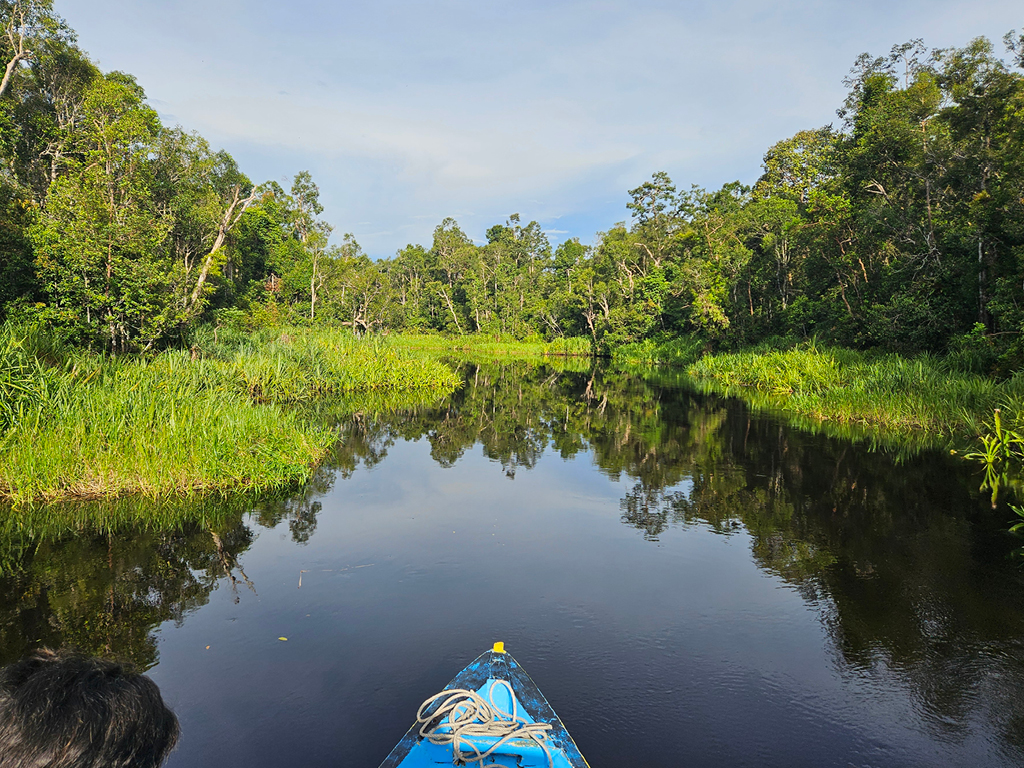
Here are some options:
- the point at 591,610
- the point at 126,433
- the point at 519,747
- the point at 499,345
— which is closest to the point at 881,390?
the point at 591,610

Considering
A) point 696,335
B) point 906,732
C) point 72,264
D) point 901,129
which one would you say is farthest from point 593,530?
point 696,335

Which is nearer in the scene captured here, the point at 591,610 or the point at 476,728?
the point at 476,728

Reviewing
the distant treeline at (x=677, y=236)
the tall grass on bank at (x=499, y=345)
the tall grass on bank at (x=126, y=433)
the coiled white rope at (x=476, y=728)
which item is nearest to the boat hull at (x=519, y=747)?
the coiled white rope at (x=476, y=728)

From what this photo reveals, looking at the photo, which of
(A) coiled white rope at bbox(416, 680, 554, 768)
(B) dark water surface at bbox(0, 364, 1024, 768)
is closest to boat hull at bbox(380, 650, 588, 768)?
(A) coiled white rope at bbox(416, 680, 554, 768)

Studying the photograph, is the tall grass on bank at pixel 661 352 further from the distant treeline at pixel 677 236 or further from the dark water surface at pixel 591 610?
the dark water surface at pixel 591 610

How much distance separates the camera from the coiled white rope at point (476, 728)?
2818mm

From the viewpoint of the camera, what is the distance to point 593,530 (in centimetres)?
779

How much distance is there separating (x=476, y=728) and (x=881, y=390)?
1507 centimetres

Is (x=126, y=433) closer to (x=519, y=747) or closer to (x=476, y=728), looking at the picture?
(x=476, y=728)

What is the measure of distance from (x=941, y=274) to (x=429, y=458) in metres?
14.7

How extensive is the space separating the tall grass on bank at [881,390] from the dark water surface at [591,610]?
10.2 feet

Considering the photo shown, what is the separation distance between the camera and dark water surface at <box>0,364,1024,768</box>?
3.73 metres

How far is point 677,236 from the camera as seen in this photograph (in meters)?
38.3

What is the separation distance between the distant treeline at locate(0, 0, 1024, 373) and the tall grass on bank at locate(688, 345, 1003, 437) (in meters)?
1.15
